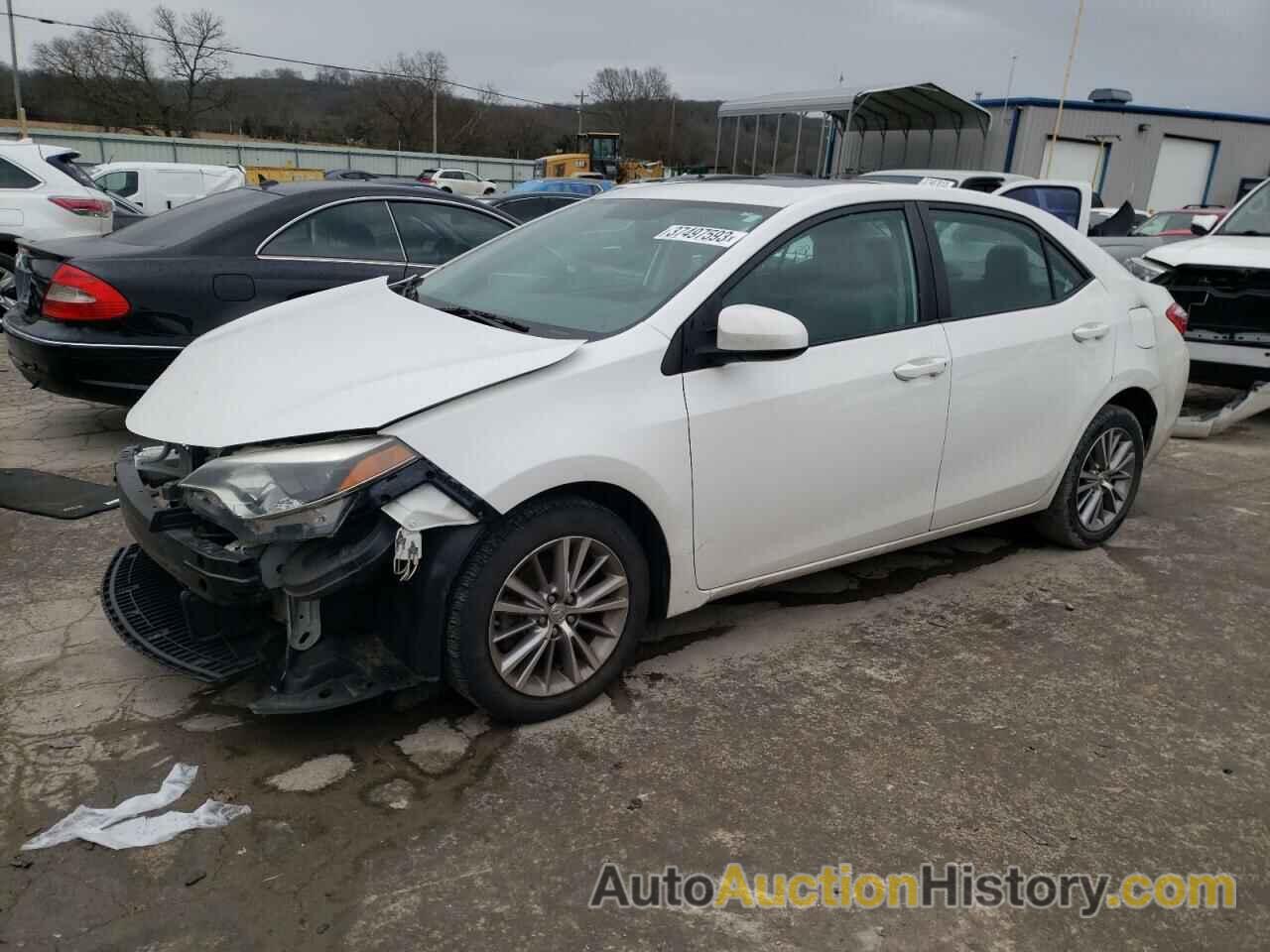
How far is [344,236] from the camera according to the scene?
5.65 metres

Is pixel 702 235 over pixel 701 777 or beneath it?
over

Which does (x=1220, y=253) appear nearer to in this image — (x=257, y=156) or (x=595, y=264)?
(x=595, y=264)

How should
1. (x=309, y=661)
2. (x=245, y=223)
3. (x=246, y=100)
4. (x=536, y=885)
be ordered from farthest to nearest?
(x=246, y=100) < (x=245, y=223) < (x=309, y=661) < (x=536, y=885)

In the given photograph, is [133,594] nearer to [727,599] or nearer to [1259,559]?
[727,599]

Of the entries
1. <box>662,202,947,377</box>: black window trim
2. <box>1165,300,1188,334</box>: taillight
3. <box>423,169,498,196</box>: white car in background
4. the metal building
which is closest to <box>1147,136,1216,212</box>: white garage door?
the metal building

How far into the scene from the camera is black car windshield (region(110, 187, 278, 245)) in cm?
532

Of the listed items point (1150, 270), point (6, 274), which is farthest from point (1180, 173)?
point (6, 274)

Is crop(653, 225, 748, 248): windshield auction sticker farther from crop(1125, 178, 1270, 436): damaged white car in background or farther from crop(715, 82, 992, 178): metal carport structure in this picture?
crop(715, 82, 992, 178): metal carport structure

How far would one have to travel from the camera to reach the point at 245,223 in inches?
210

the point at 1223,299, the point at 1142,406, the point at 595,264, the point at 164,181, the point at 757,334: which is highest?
the point at 595,264

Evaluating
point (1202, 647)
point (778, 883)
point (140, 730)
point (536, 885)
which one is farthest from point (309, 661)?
point (1202, 647)

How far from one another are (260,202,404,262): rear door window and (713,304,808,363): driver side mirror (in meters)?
3.41

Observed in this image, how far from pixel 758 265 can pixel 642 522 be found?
0.95 m

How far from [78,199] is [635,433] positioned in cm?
774
